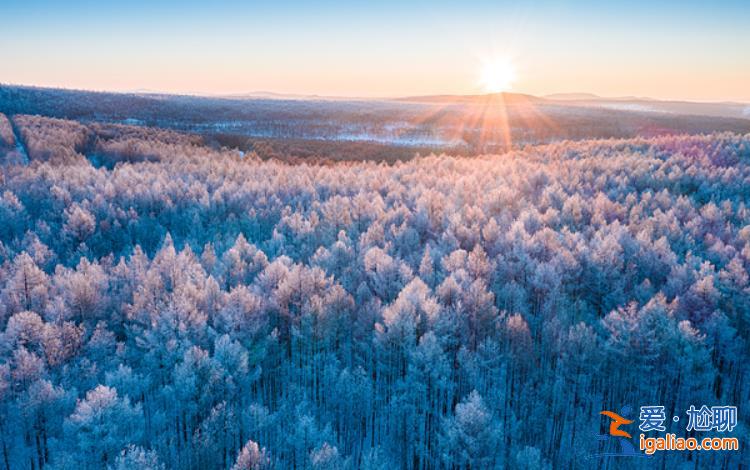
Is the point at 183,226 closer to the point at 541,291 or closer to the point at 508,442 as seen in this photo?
the point at 541,291

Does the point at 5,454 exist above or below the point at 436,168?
below

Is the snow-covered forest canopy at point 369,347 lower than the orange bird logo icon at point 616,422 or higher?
higher

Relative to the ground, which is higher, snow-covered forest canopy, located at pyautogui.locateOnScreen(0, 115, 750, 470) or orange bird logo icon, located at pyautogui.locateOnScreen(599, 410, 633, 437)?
snow-covered forest canopy, located at pyautogui.locateOnScreen(0, 115, 750, 470)

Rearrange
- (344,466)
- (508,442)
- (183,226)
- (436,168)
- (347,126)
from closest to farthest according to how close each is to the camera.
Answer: (344,466) → (508,442) → (183,226) → (436,168) → (347,126)

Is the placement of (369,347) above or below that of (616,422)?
above

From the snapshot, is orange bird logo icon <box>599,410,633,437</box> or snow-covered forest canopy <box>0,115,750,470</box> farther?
orange bird logo icon <box>599,410,633,437</box>

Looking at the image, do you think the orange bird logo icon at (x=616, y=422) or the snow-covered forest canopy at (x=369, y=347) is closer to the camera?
the snow-covered forest canopy at (x=369, y=347)

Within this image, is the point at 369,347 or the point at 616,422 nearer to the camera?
the point at 616,422

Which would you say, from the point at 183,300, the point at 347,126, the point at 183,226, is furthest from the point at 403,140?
the point at 183,300
